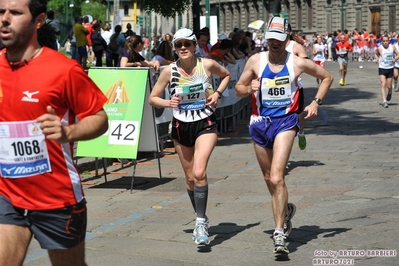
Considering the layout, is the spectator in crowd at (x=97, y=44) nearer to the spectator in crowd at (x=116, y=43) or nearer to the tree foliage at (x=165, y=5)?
the spectator in crowd at (x=116, y=43)

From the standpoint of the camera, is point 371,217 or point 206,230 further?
point 371,217

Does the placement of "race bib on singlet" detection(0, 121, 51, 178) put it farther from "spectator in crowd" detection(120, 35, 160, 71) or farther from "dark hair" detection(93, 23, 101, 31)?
"dark hair" detection(93, 23, 101, 31)

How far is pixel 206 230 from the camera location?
26.6ft

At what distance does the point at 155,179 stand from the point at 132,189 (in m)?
1.00

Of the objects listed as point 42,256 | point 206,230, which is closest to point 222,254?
point 206,230

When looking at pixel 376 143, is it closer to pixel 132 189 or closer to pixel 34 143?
pixel 132 189

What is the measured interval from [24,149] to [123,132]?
6895 mm

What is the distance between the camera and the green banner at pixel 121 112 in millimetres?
11617

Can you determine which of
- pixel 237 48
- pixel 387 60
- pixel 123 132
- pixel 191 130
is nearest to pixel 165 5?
pixel 237 48

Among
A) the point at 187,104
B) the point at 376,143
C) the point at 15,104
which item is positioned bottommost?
the point at 376,143

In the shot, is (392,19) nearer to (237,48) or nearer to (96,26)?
(96,26)

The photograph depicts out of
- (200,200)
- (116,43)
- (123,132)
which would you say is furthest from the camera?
(116,43)

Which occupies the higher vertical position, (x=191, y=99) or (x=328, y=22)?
(x=191, y=99)

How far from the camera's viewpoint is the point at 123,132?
11.7 metres
